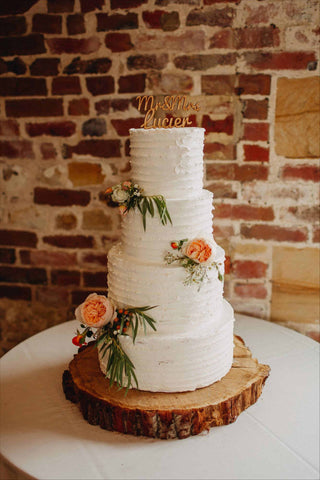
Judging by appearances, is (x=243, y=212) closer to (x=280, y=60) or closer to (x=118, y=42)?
(x=280, y=60)

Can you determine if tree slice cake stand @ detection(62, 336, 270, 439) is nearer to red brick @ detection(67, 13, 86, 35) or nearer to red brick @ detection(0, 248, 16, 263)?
red brick @ detection(0, 248, 16, 263)

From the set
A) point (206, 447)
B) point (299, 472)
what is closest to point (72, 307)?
point (206, 447)

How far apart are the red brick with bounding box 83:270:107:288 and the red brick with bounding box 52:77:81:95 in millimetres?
946

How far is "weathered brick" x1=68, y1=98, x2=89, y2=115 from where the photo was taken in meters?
2.22

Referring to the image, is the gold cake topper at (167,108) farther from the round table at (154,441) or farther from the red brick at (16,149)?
the round table at (154,441)

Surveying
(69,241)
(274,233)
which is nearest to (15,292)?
(69,241)

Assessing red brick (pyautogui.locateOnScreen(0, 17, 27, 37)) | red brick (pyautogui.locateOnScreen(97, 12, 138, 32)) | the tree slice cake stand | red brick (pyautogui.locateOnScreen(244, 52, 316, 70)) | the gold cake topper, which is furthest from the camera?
red brick (pyautogui.locateOnScreen(0, 17, 27, 37))

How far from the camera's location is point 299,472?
1.21 metres

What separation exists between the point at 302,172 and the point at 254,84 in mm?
464

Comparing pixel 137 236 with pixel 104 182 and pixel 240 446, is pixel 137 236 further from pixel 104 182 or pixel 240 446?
pixel 104 182

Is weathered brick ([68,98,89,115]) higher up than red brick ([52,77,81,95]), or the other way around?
red brick ([52,77,81,95])

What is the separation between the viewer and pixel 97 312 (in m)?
1.44

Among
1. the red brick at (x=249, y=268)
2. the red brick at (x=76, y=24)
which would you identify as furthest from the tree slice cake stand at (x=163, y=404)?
the red brick at (x=76, y=24)

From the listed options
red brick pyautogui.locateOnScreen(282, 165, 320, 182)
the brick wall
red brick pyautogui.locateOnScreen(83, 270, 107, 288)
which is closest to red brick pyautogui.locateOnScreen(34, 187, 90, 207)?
the brick wall
